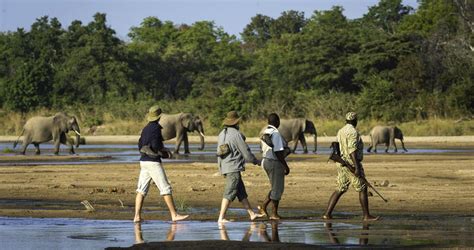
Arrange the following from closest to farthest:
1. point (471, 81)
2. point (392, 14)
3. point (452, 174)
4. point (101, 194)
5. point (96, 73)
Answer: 1. point (101, 194)
2. point (452, 174)
3. point (471, 81)
4. point (96, 73)
5. point (392, 14)

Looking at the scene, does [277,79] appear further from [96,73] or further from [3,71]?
[3,71]

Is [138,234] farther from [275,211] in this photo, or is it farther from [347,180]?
[347,180]

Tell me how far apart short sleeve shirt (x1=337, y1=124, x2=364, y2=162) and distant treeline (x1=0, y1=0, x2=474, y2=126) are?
139 feet

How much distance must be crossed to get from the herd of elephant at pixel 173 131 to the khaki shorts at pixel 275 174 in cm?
2651

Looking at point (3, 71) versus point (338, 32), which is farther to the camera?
point (3, 71)

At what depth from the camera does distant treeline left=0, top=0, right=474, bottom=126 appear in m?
63.0

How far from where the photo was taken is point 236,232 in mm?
14961

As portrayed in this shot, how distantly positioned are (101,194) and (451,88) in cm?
4213

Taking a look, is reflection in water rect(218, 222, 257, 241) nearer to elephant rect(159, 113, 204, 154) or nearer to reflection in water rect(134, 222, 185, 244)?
reflection in water rect(134, 222, 185, 244)

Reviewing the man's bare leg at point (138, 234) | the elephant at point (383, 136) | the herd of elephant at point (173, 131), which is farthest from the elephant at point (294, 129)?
the man's bare leg at point (138, 234)

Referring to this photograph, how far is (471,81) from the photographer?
197 feet

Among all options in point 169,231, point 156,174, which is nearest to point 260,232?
point 169,231

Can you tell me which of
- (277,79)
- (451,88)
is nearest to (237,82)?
(277,79)

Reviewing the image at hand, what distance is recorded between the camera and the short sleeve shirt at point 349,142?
16.4m
